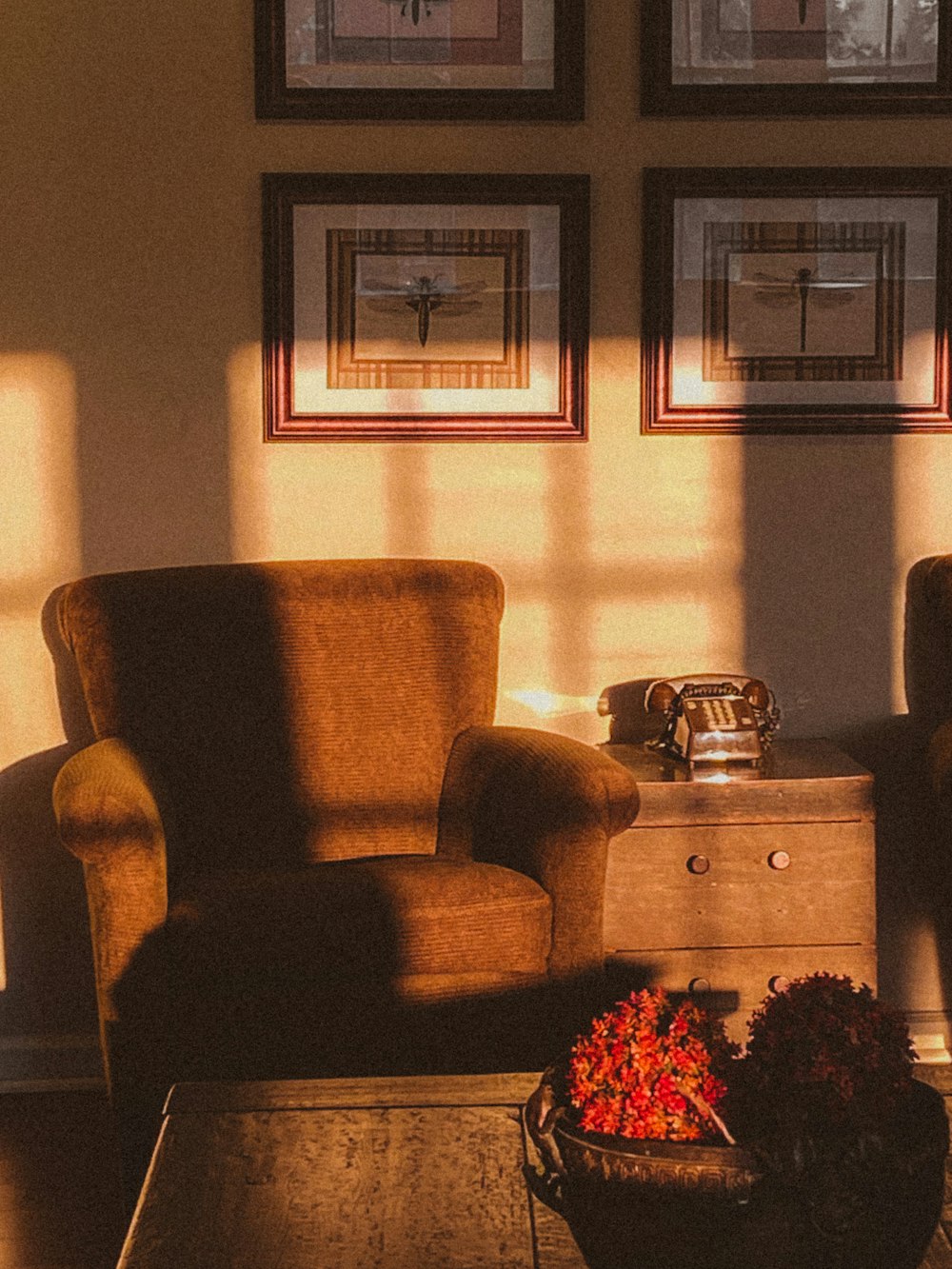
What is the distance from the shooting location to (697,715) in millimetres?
2938

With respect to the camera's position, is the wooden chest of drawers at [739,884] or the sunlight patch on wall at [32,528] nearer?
the wooden chest of drawers at [739,884]

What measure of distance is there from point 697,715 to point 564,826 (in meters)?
0.49

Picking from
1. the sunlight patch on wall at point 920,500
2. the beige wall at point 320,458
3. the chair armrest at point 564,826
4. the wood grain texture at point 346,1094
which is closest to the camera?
the wood grain texture at point 346,1094

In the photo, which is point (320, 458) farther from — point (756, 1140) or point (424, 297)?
point (756, 1140)

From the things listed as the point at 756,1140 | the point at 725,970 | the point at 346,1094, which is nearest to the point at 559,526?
the point at 725,970

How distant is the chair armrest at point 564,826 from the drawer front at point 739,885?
21 cm

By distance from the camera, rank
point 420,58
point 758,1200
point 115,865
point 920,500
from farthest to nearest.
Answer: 1. point 920,500
2. point 420,58
3. point 115,865
4. point 758,1200

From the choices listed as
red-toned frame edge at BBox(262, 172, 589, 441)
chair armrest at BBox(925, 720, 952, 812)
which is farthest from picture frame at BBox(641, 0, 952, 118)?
chair armrest at BBox(925, 720, 952, 812)

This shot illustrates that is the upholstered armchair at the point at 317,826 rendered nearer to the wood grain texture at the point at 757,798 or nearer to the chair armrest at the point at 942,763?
the wood grain texture at the point at 757,798

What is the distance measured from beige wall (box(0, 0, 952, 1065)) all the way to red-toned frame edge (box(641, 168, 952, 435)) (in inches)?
1.3

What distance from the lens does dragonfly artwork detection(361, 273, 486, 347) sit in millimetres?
3252

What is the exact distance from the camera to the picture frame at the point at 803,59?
321 cm

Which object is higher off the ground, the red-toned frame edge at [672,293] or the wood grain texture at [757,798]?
the red-toned frame edge at [672,293]

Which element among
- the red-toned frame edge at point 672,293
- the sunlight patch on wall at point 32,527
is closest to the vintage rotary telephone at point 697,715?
the red-toned frame edge at point 672,293
